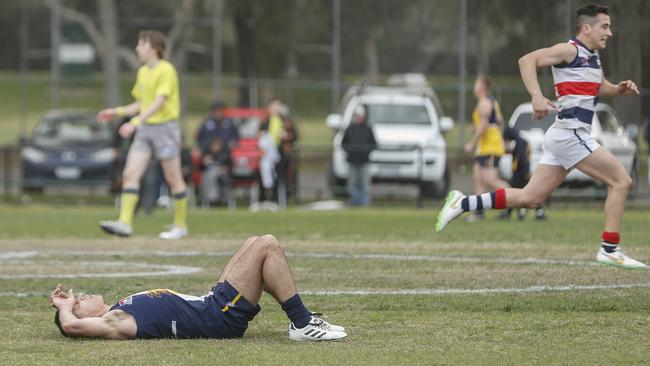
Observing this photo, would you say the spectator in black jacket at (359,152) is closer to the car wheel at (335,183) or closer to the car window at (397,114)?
the car wheel at (335,183)

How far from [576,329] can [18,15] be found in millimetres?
27493

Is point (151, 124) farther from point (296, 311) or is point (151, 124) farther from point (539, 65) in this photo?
point (296, 311)

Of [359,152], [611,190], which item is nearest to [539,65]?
[611,190]

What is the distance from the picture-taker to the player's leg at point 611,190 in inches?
410

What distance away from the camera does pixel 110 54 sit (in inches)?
1278

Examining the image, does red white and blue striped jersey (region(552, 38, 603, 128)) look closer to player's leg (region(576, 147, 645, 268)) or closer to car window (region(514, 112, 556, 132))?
player's leg (region(576, 147, 645, 268))

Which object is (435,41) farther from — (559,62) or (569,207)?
(559,62)

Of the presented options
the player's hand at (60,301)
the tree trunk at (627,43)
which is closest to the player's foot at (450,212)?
the player's hand at (60,301)

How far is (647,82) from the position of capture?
31.2m

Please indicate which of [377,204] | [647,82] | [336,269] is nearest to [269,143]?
[377,204]

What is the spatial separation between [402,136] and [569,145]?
15730 millimetres

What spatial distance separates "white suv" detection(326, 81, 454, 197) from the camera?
981 inches

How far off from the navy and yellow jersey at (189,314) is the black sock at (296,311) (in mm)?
183

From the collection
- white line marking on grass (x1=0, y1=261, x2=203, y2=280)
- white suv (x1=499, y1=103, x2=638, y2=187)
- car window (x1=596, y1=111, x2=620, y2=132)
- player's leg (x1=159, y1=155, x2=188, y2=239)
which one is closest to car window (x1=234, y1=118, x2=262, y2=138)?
white suv (x1=499, y1=103, x2=638, y2=187)
